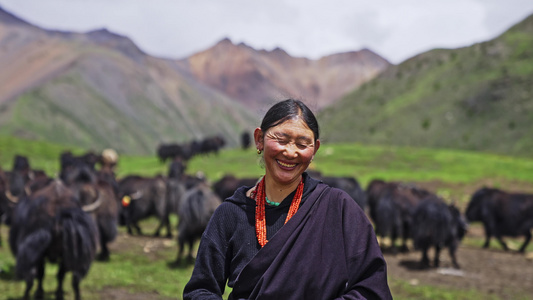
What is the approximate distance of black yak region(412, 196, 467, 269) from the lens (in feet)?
43.0

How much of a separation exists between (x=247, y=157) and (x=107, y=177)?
25.4 m

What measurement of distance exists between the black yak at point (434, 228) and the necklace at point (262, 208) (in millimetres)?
11191

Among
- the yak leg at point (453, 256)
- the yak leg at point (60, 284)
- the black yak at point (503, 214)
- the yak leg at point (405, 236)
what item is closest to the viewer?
the yak leg at point (60, 284)

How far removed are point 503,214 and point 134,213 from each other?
12375mm

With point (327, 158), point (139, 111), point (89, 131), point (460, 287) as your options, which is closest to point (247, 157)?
point (327, 158)

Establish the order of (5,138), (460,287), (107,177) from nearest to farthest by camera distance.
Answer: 1. (460,287)
2. (107,177)
3. (5,138)

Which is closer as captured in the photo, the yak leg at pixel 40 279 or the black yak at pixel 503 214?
the yak leg at pixel 40 279

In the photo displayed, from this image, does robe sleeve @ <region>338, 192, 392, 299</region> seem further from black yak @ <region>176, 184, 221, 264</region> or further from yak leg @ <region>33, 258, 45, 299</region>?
black yak @ <region>176, 184, 221, 264</region>

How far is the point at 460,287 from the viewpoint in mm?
11188

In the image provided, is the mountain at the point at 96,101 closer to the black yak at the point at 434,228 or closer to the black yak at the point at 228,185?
the black yak at the point at 228,185

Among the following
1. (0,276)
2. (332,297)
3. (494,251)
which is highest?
(332,297)

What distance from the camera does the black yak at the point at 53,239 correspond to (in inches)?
300

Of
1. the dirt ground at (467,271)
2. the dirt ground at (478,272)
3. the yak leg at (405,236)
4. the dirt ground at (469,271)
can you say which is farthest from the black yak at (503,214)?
the yak leg at (405,236)

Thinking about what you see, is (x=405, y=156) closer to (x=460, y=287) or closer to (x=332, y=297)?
(x=460, y=287)
